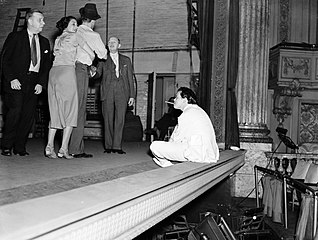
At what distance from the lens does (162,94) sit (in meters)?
16.0

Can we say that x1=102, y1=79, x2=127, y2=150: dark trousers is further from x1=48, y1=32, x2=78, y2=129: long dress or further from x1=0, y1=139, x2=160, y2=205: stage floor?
x1=48, y1=32, x2=78, y2=129: long dress

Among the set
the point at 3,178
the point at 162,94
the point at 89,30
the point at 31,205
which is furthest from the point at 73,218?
the point at 162,94

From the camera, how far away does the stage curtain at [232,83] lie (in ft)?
30.7

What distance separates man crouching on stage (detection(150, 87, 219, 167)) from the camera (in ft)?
17.8

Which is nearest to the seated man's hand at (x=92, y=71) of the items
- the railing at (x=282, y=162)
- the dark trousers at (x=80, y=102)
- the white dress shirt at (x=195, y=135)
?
the dark trousers at (x=80, y=102)

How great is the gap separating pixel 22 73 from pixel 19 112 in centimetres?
41

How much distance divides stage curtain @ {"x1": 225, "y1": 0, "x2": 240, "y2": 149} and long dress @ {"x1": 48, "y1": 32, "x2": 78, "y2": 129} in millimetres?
4853

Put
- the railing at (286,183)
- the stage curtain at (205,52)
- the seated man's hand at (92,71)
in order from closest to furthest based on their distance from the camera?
the seated man's hand at (92,71) < the railing at (286,183) < the stage curtain at (205,52)

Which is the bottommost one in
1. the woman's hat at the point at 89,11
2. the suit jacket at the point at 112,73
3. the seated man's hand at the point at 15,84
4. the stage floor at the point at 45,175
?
the stage floor at the point at 45,175

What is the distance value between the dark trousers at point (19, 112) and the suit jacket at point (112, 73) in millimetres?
1140

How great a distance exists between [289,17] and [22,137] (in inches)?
482

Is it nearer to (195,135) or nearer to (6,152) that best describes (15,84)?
(6,152)

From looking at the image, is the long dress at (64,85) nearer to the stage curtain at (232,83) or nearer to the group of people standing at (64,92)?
the group of people standing at (64,92)

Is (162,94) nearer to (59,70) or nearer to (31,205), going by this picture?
(59,70)
